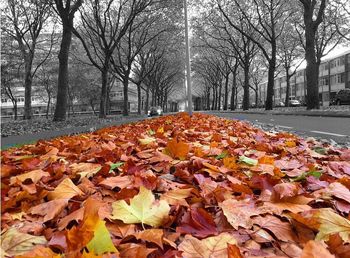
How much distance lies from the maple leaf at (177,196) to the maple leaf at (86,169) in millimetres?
637

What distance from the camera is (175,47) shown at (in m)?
44.7

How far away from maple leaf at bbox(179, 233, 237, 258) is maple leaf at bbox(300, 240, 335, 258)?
0.73 feet

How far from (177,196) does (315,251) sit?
0.74 meters

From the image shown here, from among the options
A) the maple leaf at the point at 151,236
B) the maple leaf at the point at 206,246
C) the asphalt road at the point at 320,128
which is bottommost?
the asphalt road at the point at 320,128

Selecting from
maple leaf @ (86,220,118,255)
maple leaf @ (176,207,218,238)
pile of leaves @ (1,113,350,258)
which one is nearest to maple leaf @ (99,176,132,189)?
pile of leaves @ (1,113,350,258)

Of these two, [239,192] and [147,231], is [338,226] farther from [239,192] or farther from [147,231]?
[147,231]

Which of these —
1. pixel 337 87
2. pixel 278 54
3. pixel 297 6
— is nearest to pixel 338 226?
pixel 297 6

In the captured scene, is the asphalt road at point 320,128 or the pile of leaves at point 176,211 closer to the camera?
the pile of leaves at point 176,211

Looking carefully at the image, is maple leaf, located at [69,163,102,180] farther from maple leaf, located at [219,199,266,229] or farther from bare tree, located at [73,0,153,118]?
bare tree, located at [73,0,153,118]

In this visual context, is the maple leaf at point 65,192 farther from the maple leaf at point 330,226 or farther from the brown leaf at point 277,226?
the maple leaf at point 330,226

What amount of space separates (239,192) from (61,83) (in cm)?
1612

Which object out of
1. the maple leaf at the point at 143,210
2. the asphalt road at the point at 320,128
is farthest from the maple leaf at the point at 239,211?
the asphalt road at the point at 320,128

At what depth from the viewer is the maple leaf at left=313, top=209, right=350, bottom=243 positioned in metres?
1.23

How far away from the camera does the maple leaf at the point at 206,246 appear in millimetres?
1089
